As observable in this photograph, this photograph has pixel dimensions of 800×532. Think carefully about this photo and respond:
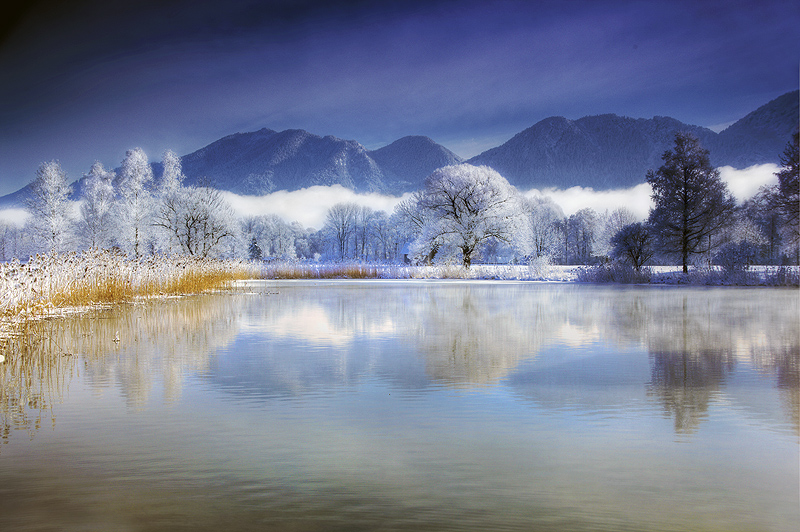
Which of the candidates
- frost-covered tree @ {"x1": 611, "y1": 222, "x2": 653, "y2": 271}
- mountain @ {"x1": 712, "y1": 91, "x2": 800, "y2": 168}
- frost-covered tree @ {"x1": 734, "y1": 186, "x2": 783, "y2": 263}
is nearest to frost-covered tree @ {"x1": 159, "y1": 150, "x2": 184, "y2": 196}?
frost-covered tree @ {"x1": 611, "y1": 222, "x2": 653, "y2": 271}

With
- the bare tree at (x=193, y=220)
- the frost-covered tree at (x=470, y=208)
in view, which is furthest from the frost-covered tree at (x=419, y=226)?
the bare tree at (x=193, y=220)

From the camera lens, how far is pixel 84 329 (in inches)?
323

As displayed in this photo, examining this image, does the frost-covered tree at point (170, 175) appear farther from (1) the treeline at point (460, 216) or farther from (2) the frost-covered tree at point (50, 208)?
(2) the frost-covered tree at point (50, 208)

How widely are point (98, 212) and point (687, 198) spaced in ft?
126

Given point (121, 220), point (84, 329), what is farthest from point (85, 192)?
point (84, 329)

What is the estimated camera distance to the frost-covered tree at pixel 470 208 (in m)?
33.9

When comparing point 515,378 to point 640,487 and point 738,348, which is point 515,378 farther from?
point 738,348

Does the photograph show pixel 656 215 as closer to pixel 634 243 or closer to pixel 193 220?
pixel 634 243

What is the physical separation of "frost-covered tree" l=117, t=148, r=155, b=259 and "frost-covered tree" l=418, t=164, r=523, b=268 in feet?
61.6

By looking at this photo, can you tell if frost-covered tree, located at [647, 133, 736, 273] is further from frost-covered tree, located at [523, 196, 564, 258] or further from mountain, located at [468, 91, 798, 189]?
mountain, located at [468, 91, 798, 189]

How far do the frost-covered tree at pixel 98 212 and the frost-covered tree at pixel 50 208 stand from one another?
284cm

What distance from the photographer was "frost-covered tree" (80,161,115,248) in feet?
133

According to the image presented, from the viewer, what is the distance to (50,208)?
35.7 m

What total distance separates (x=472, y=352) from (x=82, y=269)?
988 cm
